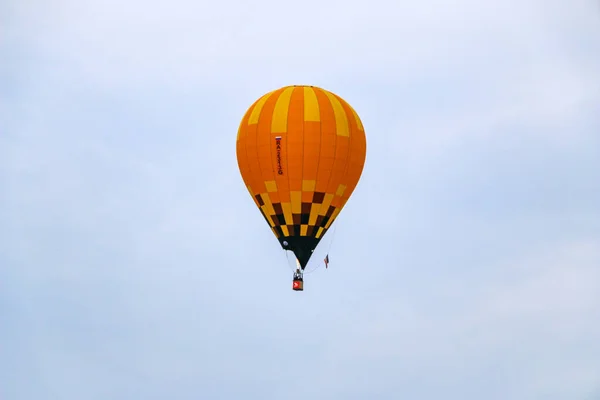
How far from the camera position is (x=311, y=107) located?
110m

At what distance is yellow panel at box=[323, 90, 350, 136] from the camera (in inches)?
4355

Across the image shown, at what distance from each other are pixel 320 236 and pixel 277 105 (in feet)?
21.3

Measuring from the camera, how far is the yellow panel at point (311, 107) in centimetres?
11019

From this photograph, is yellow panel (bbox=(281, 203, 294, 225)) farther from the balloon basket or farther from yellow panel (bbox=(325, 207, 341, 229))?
the balloon basket

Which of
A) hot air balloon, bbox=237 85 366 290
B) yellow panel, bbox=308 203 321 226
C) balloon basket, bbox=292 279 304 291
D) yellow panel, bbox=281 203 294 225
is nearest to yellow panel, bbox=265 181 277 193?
hot air balloon, bbox=237 85 366 290

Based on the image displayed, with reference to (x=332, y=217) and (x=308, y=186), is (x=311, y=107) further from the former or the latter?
(x=332, y=217)

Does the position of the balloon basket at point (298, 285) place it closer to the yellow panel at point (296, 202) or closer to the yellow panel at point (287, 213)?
the yellow panel at point (287, 213)

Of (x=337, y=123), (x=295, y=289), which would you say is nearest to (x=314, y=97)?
(x=337, y=123)

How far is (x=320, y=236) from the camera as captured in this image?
112m

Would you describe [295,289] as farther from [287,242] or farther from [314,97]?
[314,97]

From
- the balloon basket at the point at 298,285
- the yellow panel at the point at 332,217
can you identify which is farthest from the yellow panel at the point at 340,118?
the balloon basket at the point at 298,285

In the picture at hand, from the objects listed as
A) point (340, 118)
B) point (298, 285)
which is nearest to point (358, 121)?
point (340, 118)

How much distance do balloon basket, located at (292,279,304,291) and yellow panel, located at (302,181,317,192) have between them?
13.9 ft

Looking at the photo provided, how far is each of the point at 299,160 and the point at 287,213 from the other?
2642mm
